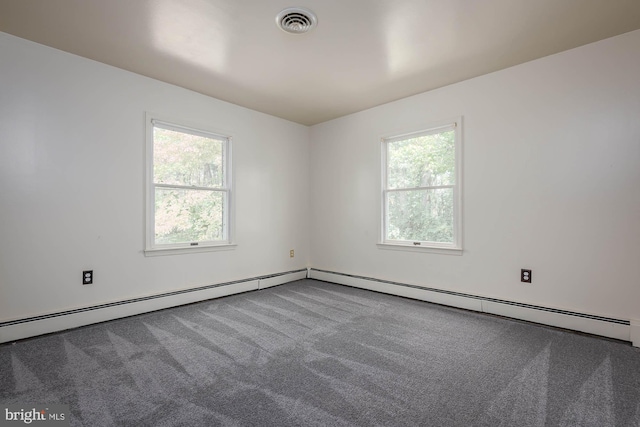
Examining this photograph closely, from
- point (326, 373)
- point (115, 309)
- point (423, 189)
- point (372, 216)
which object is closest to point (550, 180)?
point (423, 189)

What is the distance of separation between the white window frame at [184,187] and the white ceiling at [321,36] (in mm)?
476

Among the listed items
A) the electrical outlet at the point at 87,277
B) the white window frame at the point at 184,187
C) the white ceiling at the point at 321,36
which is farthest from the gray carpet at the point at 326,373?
the white ceiling at the point at 321,36

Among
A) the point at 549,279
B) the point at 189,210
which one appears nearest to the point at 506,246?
the point at 549,279

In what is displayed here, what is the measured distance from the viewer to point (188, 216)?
3729 millimetres

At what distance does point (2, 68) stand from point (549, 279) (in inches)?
201

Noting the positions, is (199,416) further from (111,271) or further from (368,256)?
(368,256)

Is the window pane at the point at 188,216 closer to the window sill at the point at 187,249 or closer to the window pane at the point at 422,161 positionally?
the window sill at the point at 187,249

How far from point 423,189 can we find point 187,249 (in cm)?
293

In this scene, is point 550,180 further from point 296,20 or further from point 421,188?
point 296,20

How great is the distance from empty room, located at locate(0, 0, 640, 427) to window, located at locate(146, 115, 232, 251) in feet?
0.08

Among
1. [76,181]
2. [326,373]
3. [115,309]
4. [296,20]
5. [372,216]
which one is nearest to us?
[326,373]

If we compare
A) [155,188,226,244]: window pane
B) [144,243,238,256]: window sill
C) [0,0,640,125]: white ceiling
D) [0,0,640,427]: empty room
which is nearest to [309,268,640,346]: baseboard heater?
[0,0,640,427]: empty room

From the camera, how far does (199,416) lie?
5.24ft

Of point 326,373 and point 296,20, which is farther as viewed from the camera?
point 296,20
